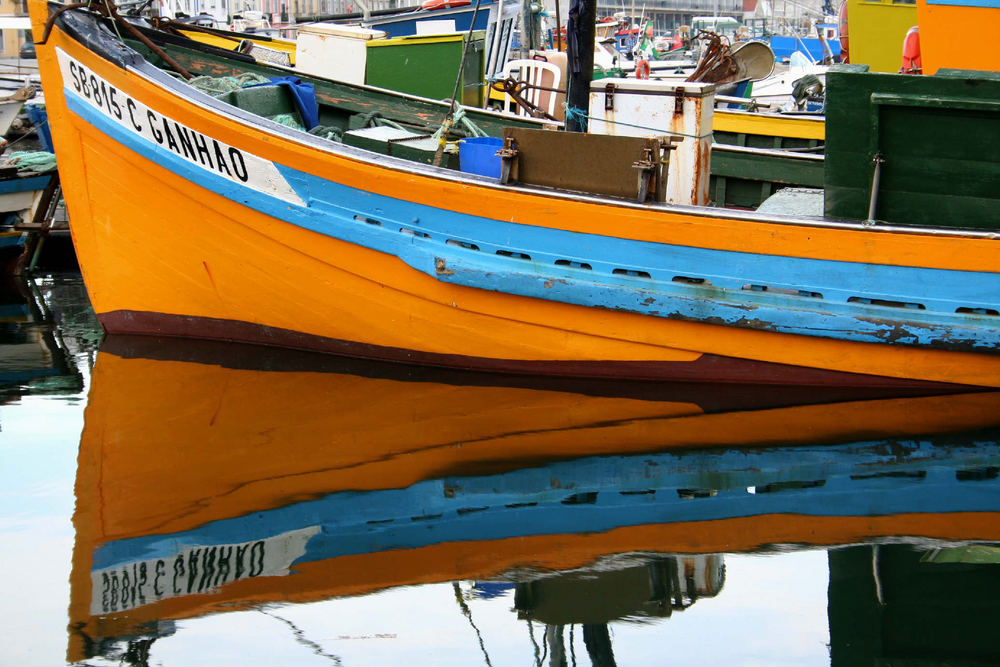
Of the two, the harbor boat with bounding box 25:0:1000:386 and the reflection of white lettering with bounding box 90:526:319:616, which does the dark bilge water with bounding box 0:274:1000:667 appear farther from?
the harbor boat with bounding box 25:0:1000:386

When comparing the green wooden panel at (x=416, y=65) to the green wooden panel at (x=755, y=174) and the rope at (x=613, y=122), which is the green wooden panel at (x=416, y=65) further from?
the rope at (x=613, y=122)

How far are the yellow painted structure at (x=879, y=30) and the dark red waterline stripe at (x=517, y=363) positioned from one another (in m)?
5.57

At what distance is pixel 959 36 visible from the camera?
6414 millimetres

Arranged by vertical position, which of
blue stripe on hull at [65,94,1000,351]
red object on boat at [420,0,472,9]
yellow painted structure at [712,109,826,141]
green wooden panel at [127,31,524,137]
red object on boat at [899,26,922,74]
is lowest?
blue stripe on hull at [65,94,1000,351]

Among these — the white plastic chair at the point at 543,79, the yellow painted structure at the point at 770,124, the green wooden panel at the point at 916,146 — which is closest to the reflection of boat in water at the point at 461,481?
the green wooden panel at the point at 916,146

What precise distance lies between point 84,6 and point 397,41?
306cm

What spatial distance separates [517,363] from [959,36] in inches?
131

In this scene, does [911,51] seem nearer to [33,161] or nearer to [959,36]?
[959,36]

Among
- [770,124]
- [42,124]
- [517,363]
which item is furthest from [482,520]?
[42,124]

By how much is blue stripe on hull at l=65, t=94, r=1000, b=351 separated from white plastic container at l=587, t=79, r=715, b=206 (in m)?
0.65

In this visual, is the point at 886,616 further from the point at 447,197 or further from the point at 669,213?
the point at 447,197

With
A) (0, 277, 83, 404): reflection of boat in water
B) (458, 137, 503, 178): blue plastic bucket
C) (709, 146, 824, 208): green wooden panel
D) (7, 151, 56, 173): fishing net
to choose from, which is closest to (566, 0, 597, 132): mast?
(458, 137, 503, 178): blue plastic bucket

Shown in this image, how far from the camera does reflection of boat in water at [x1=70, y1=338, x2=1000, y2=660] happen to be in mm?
3965

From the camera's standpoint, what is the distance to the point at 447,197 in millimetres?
5746
